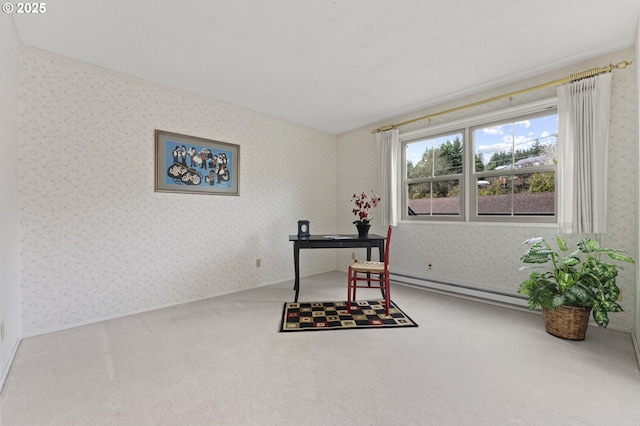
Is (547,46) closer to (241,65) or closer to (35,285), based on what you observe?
(241,65)

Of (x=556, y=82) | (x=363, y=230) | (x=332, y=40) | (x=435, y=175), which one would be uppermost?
(x=332, y=40)

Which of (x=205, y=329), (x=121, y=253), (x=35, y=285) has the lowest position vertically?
(x=205, y=329)

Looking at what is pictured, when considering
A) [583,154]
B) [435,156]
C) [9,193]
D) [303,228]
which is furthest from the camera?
[435,156]

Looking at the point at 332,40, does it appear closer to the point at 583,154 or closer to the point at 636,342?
the point at 583,154

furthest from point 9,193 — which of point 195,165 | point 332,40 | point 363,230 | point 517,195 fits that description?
point 517,195

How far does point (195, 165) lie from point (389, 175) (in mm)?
2667

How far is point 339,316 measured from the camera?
9.11 ft

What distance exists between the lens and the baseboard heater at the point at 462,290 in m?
3.04

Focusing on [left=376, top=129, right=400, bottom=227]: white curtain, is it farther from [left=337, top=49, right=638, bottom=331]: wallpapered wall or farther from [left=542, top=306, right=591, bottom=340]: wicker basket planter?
[left=542, top=306, right=591, bottom=340]: wicker basket planter

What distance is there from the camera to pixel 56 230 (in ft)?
8.06

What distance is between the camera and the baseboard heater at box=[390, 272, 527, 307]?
3035 millimetres

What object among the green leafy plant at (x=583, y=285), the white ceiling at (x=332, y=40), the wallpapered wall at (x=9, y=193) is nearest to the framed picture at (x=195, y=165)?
the white ceiling at (x=332, y=40)

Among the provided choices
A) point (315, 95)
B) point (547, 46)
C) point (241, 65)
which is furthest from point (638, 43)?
point (241, 65)

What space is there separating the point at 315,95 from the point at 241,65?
100 centimetres
